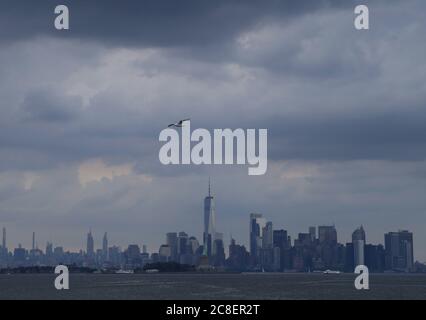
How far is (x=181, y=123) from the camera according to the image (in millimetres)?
100375
